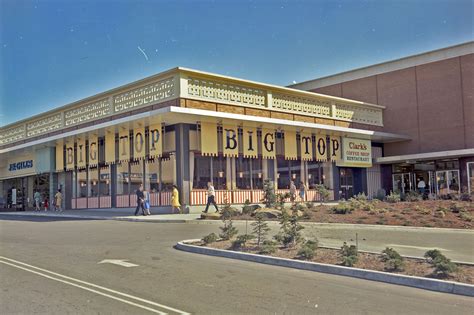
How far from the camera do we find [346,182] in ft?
114

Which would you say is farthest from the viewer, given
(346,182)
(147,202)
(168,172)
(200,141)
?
(346,182)

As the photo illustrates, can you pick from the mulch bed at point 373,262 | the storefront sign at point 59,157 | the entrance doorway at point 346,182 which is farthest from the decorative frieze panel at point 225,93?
the storefront sign at point 59,157

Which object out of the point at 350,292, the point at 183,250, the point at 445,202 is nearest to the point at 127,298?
the point at 350,292

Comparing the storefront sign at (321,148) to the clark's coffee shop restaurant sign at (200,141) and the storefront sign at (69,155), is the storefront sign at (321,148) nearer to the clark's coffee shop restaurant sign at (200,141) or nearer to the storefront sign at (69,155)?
the clark's coffee shop restaurant sign at (200,141)

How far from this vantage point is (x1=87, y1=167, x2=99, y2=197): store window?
31.5 meters

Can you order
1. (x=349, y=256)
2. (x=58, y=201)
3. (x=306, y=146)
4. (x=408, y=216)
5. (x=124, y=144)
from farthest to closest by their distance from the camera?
(x=58, y=201), (x=306, y=146), (x=124, y=144), (x=408, y=216), (x=349, y=256)

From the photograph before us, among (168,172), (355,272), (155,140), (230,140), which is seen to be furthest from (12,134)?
(355,272)

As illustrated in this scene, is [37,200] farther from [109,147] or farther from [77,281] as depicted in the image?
[77,281]

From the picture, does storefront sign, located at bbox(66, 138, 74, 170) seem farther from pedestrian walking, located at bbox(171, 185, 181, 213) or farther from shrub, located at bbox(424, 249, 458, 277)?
shrub, located at bbox(424, 249, 458, 277)

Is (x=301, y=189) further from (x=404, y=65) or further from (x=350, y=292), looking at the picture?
(x=350, y=292)

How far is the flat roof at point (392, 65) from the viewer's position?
33438 mm

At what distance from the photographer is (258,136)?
28.4m

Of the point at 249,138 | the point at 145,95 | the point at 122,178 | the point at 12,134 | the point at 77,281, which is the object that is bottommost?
the point at 77,281

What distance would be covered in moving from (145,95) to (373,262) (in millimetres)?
18208
